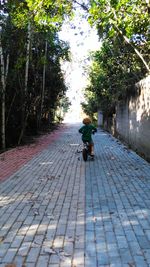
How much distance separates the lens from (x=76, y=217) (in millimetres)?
6250

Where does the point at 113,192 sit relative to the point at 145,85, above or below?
below

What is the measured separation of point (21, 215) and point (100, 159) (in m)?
7.40

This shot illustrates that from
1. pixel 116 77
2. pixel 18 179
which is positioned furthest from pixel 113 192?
pixel 116 77

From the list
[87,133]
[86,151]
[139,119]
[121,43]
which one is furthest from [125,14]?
[121,43]

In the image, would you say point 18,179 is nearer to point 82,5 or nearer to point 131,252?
point 131,252

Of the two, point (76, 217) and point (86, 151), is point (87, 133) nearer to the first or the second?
point (86, 151)

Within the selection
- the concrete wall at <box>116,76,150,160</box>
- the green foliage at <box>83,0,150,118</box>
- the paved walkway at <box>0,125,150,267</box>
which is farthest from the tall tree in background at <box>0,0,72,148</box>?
the paved walkway at <box>0,125,150,267</box>

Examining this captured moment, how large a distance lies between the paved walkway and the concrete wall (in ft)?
7.88

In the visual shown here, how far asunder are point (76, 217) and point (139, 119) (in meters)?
9.00

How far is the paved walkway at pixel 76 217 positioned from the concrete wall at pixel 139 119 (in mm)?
2400

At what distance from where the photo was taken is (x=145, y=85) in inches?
537

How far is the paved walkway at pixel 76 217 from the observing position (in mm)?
4637

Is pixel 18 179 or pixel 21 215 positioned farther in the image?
pixel 18 179

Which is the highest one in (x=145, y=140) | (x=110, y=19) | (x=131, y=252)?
(x=110, y=19)
